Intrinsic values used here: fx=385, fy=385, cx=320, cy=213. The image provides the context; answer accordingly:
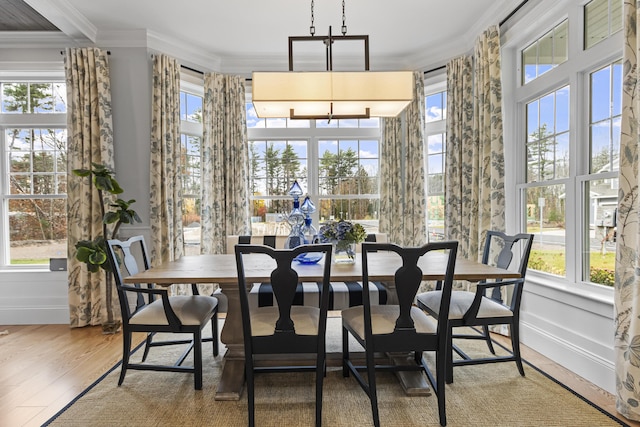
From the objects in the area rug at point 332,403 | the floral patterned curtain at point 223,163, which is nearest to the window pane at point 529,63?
the area rug at point 332,403

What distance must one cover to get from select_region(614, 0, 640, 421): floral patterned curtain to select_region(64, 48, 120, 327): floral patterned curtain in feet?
13.1

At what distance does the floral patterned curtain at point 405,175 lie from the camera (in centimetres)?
439

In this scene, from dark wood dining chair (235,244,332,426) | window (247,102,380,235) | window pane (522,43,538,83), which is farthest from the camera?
window (247,102,380,235)

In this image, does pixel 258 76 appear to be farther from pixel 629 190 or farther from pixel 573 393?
pixel 573 393

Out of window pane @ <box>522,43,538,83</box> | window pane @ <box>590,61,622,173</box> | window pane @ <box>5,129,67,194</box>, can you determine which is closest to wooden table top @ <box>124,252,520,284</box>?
window pane @ <box>590,61,622,173</box>

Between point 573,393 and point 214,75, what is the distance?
4.32 meters

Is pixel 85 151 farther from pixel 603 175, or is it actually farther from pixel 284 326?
pixel 603 175

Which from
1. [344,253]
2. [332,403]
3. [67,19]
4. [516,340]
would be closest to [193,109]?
[67,19]

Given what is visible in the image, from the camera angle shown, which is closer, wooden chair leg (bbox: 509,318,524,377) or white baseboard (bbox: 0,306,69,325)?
wooden chair leg (bbox: 509,318,524,377)

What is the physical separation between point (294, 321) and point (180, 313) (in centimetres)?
76

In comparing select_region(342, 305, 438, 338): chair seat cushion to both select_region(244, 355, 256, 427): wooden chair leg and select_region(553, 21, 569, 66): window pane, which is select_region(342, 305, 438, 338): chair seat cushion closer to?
select_region(244, 355, 256, 427): wooden chair leg

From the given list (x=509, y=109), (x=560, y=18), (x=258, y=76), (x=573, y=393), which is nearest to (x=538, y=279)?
(x=573, y=393)

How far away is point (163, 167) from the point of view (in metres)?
3.88

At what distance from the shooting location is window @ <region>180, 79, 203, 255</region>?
4375 mm
